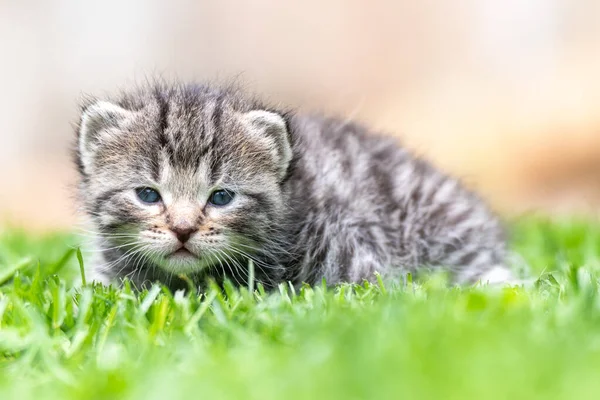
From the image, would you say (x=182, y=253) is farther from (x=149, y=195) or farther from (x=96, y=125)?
(x=96, y=125)

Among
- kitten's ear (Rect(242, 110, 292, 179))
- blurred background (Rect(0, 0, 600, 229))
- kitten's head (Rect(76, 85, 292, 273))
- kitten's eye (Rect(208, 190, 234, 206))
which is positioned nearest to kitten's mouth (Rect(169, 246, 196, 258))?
kitten's head (Rect(76, 85, 292, 273))

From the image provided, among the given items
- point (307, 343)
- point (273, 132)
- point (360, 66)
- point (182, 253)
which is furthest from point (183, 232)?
point (360, 66)

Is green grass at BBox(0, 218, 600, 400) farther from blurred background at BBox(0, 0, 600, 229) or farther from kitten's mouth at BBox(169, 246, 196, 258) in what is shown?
blurred background at BBox(0, 0, 600, 229)

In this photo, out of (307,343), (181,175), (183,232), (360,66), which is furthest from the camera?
(360,66)

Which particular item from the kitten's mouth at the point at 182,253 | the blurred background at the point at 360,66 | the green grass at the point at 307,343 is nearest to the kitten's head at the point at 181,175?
the kitten's mouth at the point at 182,253

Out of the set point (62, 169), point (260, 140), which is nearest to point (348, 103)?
point (62, 169)

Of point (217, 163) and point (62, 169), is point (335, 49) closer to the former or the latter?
point (62, 169)
